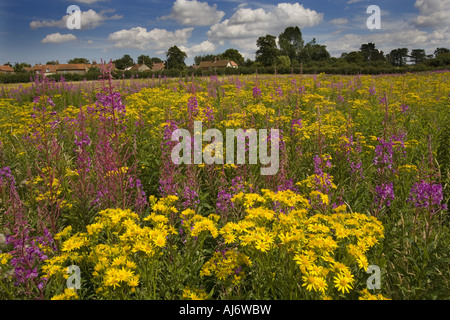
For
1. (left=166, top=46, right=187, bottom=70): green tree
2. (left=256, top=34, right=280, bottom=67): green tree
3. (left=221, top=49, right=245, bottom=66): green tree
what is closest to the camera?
(left=166, top=46, right=187, bottom=70): green tree

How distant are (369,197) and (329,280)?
2231mm

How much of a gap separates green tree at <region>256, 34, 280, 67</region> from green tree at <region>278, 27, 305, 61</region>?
605 cm

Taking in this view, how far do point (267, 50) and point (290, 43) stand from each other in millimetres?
15994

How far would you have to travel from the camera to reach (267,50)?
204 ft

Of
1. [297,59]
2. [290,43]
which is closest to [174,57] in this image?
[297,59]

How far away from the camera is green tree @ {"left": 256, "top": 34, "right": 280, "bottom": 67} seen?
6157cm

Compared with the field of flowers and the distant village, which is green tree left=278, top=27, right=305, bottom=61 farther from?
the field of flowers

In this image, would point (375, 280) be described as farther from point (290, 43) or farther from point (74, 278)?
point (290, 43)

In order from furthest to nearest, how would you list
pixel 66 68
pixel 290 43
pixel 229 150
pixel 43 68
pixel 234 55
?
pixel 234 55, pixel 290 43, pixel 66 68, pixel 229 150, pixel 43 68

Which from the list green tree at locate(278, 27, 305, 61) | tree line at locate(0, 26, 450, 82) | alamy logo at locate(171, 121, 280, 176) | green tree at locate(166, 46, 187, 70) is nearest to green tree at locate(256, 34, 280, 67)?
tree line at locate(0, 26, 450, 82)
